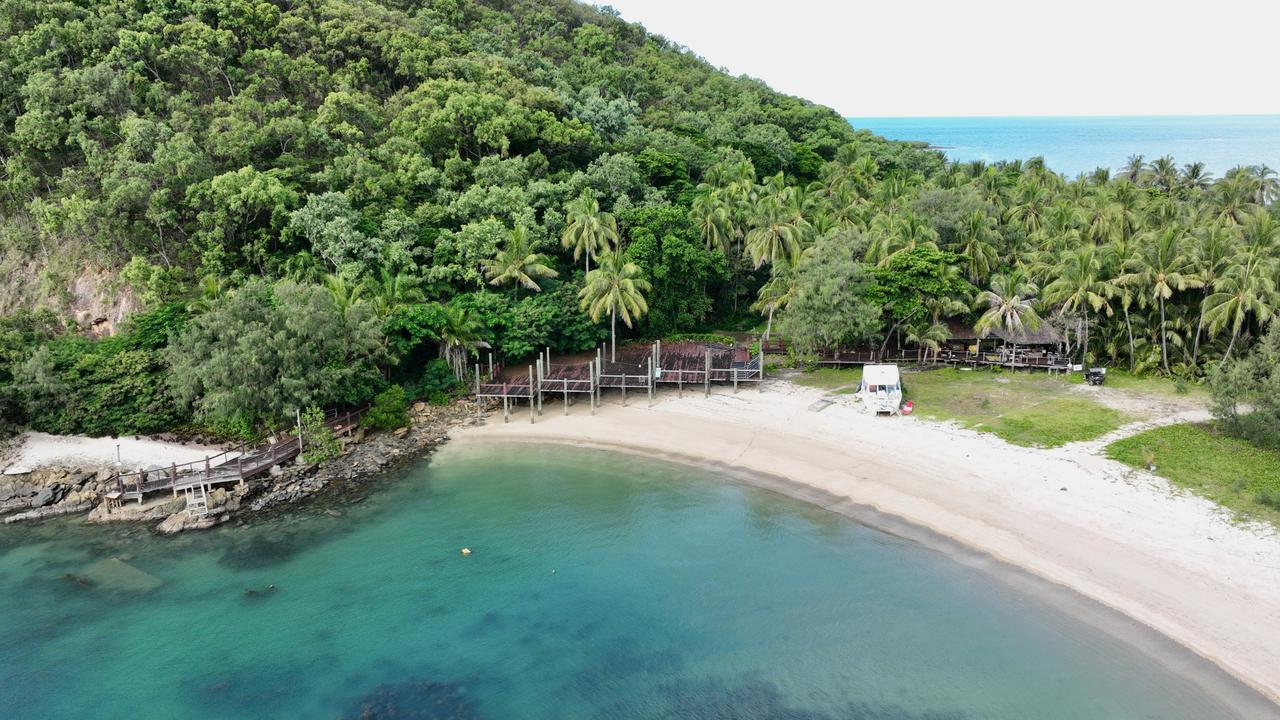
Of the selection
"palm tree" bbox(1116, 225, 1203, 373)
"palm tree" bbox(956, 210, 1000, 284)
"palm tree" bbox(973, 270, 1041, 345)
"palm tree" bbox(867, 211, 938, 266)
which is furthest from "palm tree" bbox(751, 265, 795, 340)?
"palm tree" bbox(1116, 225, 1203, 373)

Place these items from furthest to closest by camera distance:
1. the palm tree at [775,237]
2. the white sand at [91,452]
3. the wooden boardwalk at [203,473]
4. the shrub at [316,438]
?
the palm tree at [775,237] → the shrub at [316,438] → the white sand at [91,452] → the wooden boardwalk at [203,473]

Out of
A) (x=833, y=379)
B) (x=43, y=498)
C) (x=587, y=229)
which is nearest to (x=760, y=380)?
(x=833, y=379)

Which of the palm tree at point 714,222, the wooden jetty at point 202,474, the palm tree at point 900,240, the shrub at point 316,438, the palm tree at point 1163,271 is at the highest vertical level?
the palm tree at point 714,222

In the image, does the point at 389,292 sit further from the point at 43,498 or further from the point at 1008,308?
the point at 1008,308

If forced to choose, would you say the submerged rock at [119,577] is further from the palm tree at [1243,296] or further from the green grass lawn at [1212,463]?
the palm tree at [1243,296]

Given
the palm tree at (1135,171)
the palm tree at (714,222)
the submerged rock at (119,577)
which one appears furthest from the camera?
the palm tree at (1135,171)

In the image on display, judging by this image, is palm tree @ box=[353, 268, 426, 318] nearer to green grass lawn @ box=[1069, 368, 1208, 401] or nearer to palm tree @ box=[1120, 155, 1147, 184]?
green grass lawn @ box=[1069, 368, 1208, 401]

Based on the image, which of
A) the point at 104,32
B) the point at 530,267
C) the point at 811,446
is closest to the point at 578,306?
the point at 530,267

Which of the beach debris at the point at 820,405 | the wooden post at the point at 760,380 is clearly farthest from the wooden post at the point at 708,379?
the beach debris at the point at 820,405
